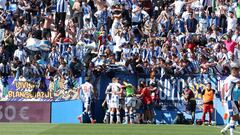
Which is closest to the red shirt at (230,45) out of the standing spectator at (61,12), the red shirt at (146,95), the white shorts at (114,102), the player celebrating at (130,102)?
the red shirt at (146,95)

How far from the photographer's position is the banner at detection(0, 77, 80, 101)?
97.8ft

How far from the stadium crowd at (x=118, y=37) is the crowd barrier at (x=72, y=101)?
0.33 metres

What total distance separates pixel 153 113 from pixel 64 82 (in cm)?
414

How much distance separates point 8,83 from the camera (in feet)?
98.6

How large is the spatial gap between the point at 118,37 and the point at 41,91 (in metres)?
4.40

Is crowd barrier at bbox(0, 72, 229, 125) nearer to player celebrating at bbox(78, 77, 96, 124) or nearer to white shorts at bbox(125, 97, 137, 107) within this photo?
player celebrating at bbox(78, 77, 96, 124)

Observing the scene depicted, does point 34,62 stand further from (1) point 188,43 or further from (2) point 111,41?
(1) point 188,43

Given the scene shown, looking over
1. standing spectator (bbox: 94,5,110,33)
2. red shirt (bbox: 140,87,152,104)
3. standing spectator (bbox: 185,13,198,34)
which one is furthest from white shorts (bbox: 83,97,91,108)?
standing spectator (bbox: 185,13,198,34)

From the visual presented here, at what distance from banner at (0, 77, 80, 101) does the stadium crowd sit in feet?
0.97

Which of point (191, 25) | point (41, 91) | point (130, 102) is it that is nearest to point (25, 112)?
point (41, 91)

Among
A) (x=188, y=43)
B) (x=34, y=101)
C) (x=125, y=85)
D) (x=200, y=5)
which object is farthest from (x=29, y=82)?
(x=200, y=5)

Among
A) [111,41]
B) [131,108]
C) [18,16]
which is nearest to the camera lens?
[131,108]

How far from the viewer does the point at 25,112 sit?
29.6 meters

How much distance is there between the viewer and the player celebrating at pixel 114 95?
29.2m
